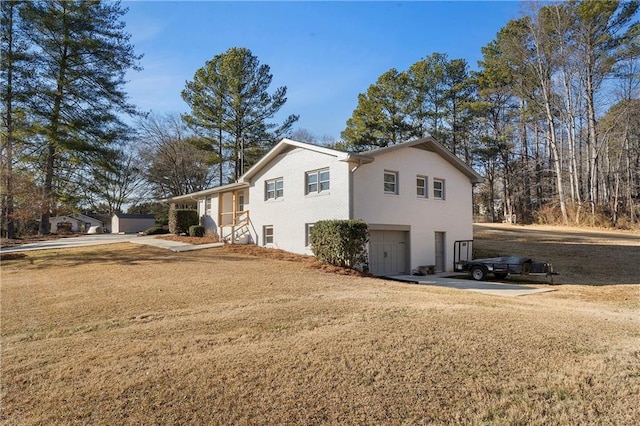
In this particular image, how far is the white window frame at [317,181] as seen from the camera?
16266mm

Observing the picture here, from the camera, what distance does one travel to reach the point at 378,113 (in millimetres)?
35562

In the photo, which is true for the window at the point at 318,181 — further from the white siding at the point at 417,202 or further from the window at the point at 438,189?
the window at the point at 438,189

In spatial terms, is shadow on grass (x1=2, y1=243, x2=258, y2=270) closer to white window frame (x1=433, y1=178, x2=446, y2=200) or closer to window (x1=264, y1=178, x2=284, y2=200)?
window (x1=264, y1=178, x2=284, y2=200)

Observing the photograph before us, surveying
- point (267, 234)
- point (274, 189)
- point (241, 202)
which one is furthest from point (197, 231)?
point (274, 189)

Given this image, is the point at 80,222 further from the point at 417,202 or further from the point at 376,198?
the point at 417,202

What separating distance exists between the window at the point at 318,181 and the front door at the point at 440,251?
5.89 metres

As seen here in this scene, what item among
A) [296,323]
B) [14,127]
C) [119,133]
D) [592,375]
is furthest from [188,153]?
[592,375]

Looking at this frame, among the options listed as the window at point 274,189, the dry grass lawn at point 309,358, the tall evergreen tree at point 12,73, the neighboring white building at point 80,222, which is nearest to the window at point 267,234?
the window at point 274,189

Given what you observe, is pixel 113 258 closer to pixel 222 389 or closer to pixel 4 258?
pixel 4 258

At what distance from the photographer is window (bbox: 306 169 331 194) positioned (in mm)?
16312

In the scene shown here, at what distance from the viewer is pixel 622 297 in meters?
10.9

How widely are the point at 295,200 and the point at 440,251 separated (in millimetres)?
7074

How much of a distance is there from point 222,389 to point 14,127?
29.2m

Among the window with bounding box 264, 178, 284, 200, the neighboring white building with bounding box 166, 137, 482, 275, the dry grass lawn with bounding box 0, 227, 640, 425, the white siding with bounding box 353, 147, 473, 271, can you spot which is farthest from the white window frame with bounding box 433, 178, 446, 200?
the dry grass lawn with bounding box 0, 227, 640, 425
